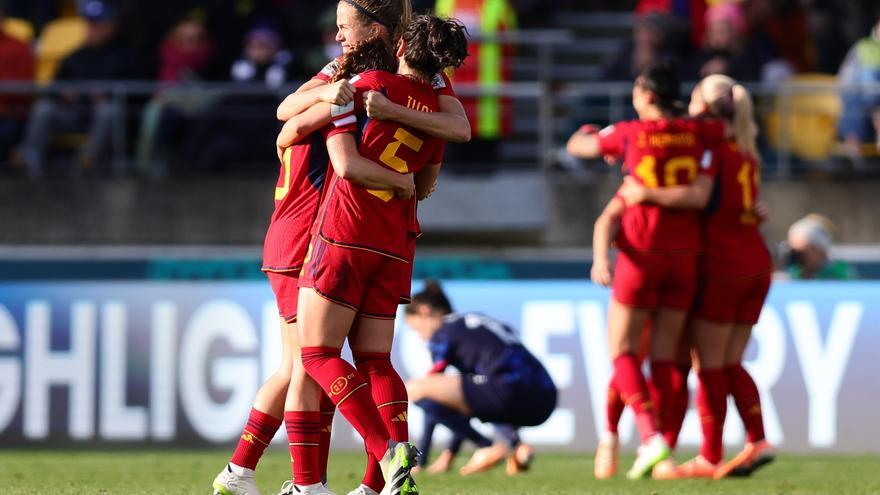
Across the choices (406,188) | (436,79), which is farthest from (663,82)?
(406,188)

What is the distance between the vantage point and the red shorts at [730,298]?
9125 mm

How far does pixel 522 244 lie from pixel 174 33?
3629 millimetres

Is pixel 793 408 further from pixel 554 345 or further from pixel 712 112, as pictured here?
pixel 712 112

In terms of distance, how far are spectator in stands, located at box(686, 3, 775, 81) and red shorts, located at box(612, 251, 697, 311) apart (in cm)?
549

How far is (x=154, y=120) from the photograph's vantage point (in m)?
14.3

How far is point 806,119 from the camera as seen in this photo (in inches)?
567

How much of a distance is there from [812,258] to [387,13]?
629 centimetres

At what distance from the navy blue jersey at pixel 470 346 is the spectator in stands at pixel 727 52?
538 cm

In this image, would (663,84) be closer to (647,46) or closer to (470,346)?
(470,346)

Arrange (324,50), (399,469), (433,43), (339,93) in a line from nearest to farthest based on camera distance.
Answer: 1. (399,469)
2. (339,93)
3. (433,43)
4. (324,50)

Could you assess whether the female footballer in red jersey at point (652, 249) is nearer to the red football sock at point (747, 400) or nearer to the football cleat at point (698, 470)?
the football cleat at point (698, 470)

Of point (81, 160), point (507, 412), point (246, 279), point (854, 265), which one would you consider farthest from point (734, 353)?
point (81, 160)

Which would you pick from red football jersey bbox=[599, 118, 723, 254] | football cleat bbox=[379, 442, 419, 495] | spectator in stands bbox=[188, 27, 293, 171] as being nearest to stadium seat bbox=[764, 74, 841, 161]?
spectator in stands bbox=[188, 27, 293, 171]

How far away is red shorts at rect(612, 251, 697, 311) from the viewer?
29.4 feet
